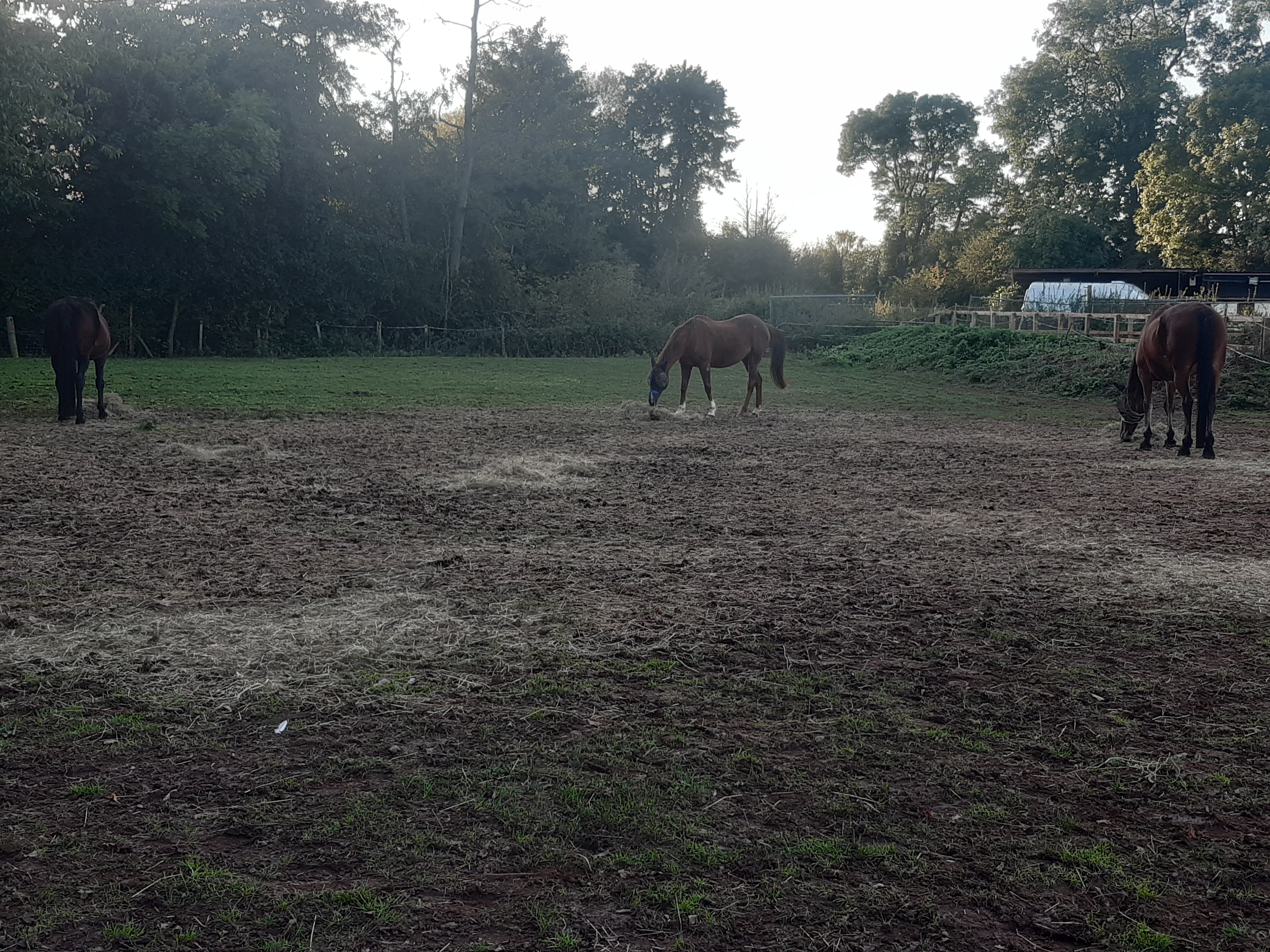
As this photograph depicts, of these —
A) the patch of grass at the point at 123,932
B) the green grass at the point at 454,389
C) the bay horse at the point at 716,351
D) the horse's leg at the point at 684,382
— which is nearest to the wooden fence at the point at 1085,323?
the green grass at the point at 454,389

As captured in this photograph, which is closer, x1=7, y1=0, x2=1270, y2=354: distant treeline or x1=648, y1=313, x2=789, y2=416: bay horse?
x1=648, y1=313, x2=789, y2=416: bay horse

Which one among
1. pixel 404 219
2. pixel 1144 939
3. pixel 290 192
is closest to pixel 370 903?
pixel 1144 939

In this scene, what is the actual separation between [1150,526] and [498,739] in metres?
6.04

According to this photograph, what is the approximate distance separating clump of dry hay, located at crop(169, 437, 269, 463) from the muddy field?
210cm

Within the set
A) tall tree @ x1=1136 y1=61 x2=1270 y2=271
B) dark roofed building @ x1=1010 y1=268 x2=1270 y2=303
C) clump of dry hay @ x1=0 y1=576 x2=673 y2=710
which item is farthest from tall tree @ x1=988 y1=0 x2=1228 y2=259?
clump of dry hay @ x1=0 y1=576 x2=673 y2=710

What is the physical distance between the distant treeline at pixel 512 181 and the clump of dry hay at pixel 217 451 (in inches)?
409

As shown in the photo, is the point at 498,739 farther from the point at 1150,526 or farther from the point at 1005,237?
the point at 1005,237

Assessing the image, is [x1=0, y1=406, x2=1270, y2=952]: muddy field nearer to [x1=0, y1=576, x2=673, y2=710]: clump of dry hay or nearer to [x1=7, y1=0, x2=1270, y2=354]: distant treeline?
[x1=0, y1=576, x2=673, y2=710]: clump of dry hay

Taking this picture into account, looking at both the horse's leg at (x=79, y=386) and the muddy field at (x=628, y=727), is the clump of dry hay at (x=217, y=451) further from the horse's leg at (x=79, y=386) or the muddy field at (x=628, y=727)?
the horse's leg at (x=79, y=386)

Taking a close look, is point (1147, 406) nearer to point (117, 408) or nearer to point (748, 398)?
point (748, 398)

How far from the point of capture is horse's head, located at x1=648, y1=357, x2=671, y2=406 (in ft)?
49.3

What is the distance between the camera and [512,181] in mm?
38812

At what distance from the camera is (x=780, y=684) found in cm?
423

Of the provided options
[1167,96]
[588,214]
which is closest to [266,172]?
[588,214]
